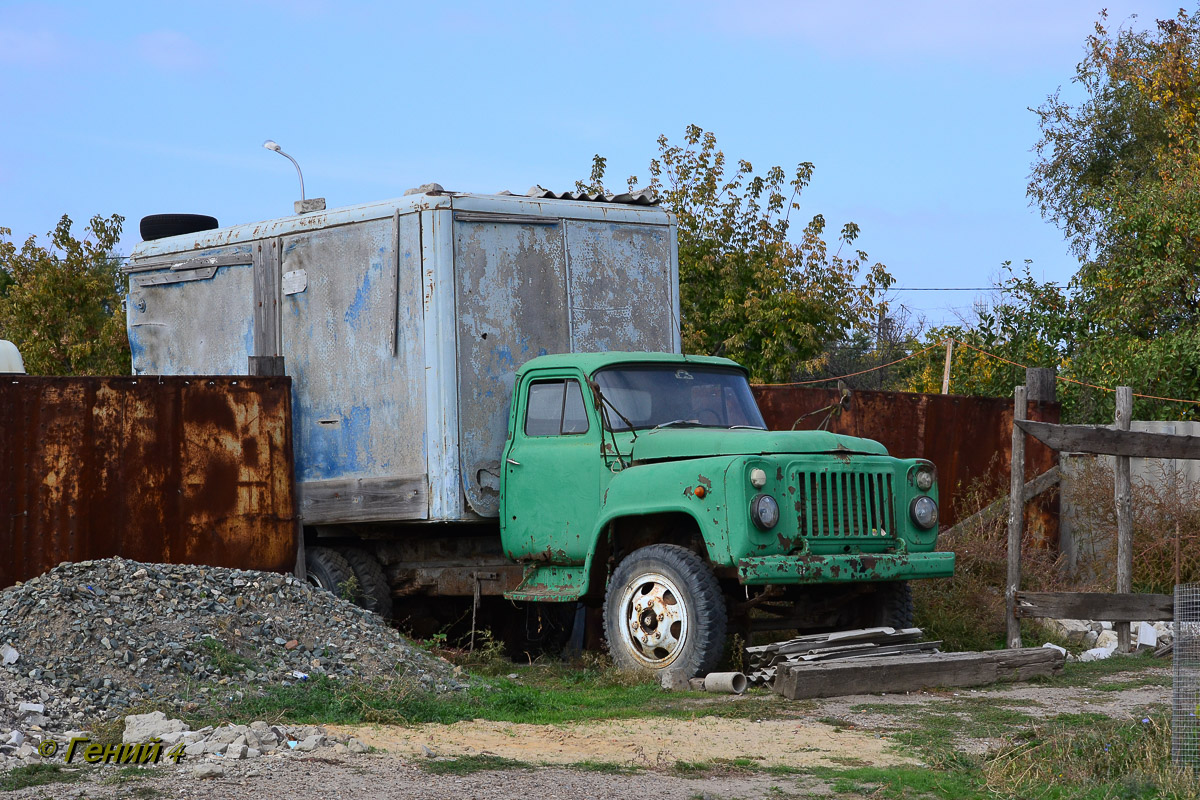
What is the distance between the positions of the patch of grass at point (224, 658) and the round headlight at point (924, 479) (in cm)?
470

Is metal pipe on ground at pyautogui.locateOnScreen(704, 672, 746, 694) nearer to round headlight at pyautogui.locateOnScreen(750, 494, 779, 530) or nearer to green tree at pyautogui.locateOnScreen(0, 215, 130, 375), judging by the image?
round headlight at pyautogui.locateOnScreen(750, 494, 779, 530)

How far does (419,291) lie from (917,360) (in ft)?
65.4

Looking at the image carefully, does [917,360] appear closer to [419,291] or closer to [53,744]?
[419,291]

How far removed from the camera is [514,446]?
407 inches

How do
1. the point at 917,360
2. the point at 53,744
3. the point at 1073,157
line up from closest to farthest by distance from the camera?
the point at 53,744 → the point at 917,360 → the point at 1073,157

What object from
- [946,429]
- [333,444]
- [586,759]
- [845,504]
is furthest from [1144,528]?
[586,759]

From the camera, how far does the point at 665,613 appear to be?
30.0ft

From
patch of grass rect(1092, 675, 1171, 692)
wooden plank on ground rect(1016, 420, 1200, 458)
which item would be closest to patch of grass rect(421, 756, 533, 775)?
patch of grass rect(1092, 675, 1171, 692)

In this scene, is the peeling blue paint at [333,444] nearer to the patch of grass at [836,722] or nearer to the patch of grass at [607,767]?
the patch of grass at [836,722]

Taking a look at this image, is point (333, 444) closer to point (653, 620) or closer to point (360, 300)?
point (360, 300)

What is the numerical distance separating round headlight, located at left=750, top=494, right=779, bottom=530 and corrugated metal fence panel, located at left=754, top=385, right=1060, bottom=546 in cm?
464

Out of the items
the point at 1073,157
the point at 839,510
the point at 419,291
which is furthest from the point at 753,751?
the point at 1073,157

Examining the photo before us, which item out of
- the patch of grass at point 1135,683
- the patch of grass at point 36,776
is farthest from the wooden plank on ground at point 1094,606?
the patch of grass at point 36,776

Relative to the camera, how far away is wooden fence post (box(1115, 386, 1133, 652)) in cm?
1102
